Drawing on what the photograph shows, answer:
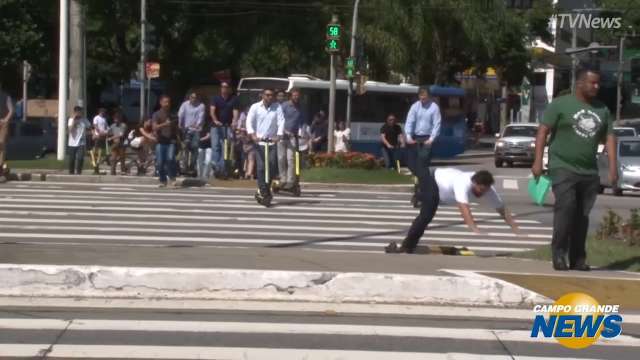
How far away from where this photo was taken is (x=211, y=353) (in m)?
7.65

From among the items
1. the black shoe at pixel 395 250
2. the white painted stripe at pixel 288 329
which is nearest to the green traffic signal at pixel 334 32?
the black shoe at pixel 395 250

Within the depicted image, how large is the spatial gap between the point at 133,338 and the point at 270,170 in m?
11.5

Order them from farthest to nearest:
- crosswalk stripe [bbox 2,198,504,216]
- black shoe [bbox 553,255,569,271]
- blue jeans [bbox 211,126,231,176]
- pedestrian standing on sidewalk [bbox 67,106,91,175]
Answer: pedestrian standing on sidewalk [bbox 67,106,91,175]
blue jeans [bbox 211,126,231,176]
crosswalk stripe [bbox 2,198,504,216]
black shoe [bbox 553,255,569,271]

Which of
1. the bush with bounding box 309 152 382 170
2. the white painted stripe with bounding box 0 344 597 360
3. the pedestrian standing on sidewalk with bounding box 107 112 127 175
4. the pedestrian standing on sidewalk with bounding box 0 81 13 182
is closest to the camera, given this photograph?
the white painted stripe with bounding box 0 344 597 360

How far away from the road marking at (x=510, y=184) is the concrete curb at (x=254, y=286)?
67.6ft

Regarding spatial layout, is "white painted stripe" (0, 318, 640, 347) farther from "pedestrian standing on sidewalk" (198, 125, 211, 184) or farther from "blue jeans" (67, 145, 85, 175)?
"blue jeans" (67, 145, 85, 175)

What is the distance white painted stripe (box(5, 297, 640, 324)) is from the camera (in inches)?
366

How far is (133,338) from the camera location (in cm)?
806

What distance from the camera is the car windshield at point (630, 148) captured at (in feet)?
97.6

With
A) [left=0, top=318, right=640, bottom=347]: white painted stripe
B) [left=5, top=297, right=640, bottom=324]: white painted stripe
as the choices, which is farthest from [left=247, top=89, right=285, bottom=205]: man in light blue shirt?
[left=0, top=318, right=640, bottom=347]: white painted stripe

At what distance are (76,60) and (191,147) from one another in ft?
26.5

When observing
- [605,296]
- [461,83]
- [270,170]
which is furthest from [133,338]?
[461,83]

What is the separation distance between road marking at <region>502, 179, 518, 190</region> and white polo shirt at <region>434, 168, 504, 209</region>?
17986 mm

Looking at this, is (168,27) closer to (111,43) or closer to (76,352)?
(111,43)
